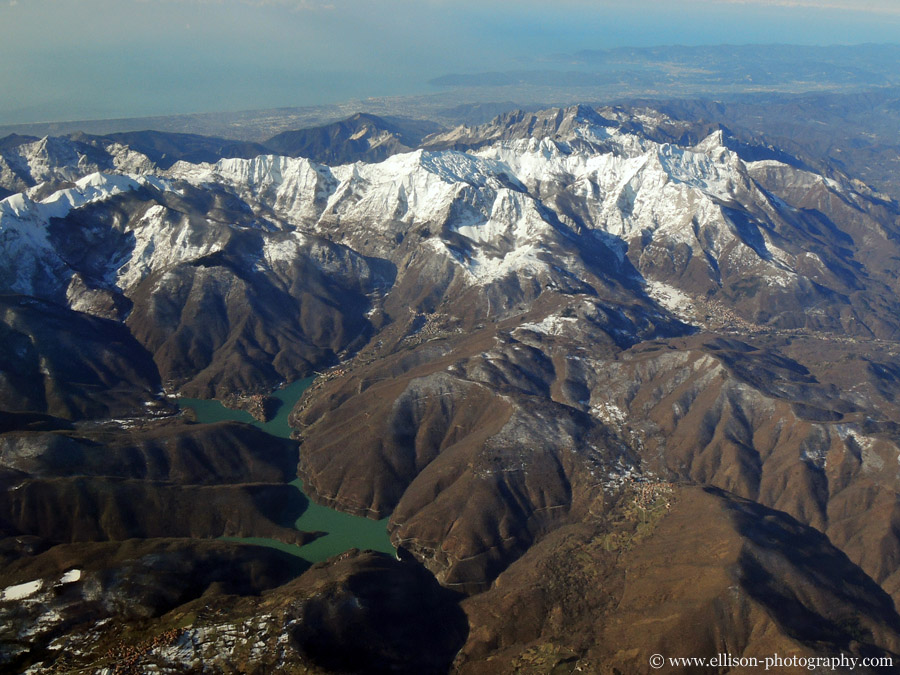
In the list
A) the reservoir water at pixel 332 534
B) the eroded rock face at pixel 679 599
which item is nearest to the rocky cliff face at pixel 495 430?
the eroded rock face at pixel 679 599

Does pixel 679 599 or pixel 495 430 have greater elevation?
pixel 495 430

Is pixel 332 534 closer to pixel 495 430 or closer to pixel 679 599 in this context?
pixel 495 430

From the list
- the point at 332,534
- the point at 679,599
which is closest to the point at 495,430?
the point at 332,534

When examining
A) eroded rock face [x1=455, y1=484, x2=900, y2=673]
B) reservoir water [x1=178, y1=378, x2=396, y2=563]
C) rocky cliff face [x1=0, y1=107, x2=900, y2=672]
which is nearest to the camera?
eroded rock face [x1=455, y1=484, x2=900, y2=673]

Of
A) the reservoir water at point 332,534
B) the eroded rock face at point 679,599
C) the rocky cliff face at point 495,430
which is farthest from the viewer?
the reservoir water at point 332,534

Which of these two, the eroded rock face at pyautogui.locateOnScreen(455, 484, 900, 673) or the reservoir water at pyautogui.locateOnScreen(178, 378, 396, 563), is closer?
the eroded rock face at pyautogui.locateOnScreen(455, 484, 900, 673)

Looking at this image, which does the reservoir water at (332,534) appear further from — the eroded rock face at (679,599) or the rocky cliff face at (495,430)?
the eroded rock face at (679,599)

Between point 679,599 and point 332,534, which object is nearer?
point 679,599

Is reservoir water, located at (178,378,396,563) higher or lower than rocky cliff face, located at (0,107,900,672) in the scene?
lower

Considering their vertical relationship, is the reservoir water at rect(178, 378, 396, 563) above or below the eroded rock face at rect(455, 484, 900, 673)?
below

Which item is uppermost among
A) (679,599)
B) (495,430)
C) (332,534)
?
(495,430)

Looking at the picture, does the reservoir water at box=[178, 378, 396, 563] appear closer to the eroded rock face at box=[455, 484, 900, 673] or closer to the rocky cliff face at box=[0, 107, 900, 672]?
the rocky cliff face at box=[0, 107, 900, 672]

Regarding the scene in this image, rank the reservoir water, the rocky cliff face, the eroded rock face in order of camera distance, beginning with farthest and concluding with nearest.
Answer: the reservoir water → the rocky cliff face → the eroded rock face

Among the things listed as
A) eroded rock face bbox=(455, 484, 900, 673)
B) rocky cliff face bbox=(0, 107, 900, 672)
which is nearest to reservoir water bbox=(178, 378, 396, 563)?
rocky cliff face bbox=(0, 107, 900, 672)
